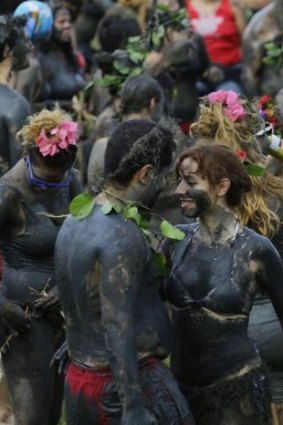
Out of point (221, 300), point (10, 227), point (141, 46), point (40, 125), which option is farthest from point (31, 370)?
point (141, 46)

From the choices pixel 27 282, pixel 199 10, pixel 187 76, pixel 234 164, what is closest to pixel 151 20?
pixel 187 76

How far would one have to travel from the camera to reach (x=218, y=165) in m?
6.59

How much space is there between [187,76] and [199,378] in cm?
679

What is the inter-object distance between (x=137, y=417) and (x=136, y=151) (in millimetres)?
1142

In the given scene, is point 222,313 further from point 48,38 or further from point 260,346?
point 48,38

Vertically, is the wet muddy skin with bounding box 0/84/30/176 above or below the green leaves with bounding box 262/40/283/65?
above

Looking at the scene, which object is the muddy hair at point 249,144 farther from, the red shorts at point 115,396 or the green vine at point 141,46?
the green vine at point 141,46

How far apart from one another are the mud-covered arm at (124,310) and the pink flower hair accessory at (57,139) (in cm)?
151

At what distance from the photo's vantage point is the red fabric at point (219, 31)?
47.9ft

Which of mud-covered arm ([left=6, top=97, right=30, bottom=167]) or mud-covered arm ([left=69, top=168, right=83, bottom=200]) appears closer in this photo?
mud-covered arm ([left=69, top=168, right=83, bottom=200])

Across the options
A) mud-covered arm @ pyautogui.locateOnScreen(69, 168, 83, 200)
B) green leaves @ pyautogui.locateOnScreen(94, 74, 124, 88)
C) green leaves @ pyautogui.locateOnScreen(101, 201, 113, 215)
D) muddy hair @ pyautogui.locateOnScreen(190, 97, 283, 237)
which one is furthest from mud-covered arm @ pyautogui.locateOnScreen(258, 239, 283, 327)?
green leaves @ pyautogui.locateOnScreen(94, 74, 124, 88)

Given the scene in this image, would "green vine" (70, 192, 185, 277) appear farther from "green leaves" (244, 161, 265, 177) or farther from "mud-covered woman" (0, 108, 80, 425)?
"mud-covered woman" (0, 108, 80, 425)

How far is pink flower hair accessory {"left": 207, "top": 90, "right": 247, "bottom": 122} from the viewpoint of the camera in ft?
25.4

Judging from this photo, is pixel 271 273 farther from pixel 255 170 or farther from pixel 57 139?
pixel 57 139
